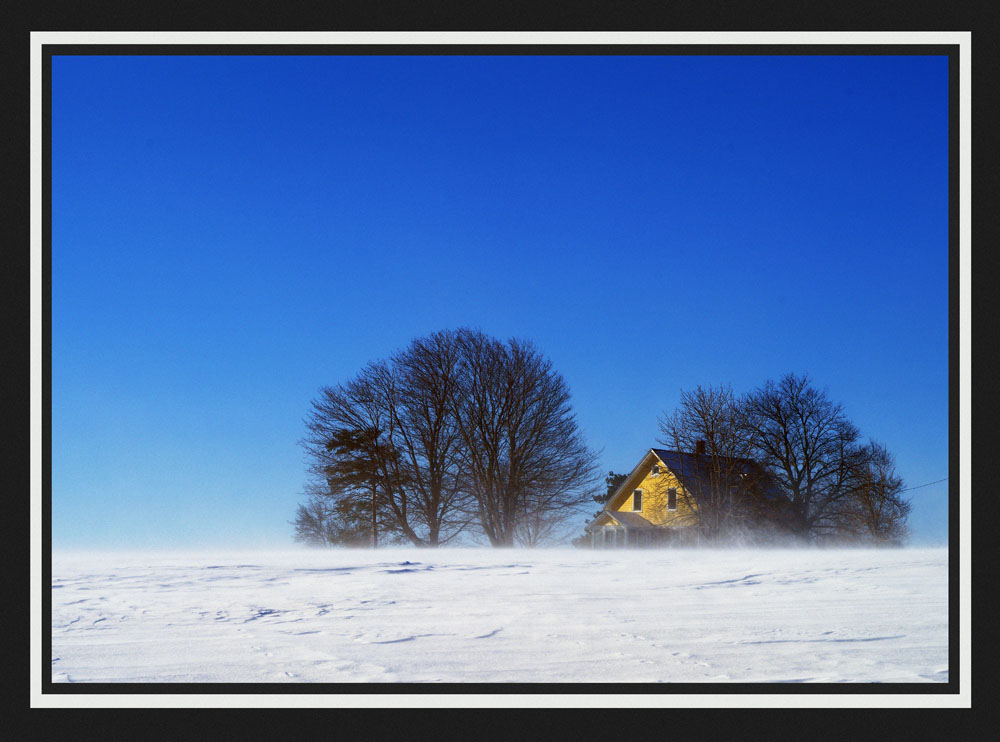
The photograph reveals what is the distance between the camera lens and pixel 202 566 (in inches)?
239

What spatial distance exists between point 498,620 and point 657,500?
11826 millimetres

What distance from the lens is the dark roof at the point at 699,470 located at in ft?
45.6

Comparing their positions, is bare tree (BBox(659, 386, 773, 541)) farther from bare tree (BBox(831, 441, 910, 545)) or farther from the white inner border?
the white inner border

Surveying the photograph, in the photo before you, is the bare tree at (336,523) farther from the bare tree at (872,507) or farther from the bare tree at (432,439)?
the bare tree at (872,507)

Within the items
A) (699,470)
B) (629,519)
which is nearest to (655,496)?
(629,519)

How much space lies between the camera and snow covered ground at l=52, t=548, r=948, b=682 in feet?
13.5

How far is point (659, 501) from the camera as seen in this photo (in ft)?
52.6
